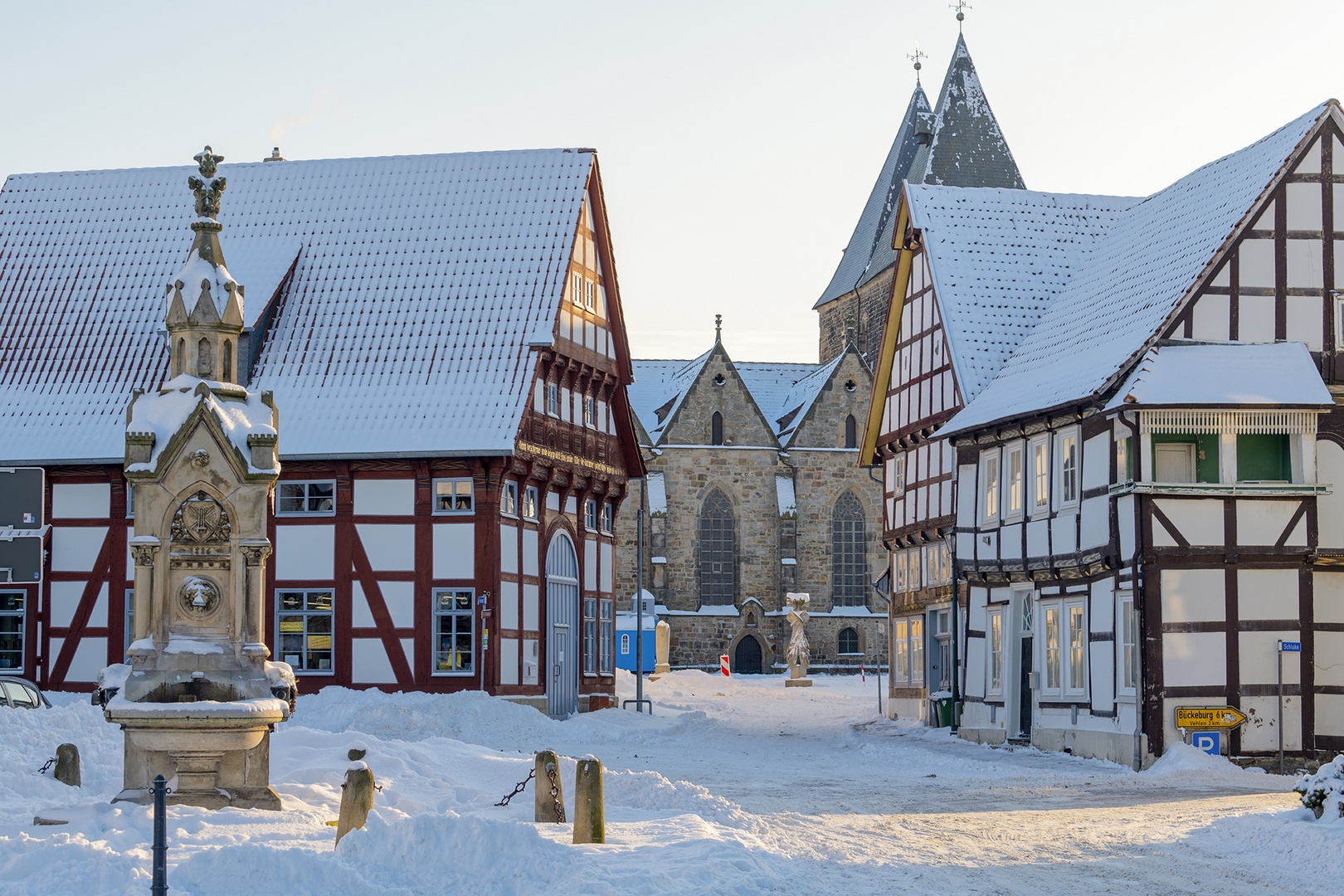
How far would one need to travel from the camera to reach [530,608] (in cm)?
3039

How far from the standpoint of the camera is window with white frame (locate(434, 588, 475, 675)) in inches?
1134

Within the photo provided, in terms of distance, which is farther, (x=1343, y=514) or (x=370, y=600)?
(x=370, y=600)

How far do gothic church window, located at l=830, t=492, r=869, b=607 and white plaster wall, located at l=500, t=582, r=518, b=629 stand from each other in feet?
101

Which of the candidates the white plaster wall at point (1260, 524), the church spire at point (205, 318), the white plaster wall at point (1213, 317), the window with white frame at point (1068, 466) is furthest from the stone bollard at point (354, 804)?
the white plaster wall at point (1213, 317)

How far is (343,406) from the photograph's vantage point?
30016 mm

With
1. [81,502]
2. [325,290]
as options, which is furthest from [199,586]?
[325,290]

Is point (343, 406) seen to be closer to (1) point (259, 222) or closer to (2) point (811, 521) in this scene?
(1) point (259, 222)

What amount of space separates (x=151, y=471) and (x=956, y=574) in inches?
689

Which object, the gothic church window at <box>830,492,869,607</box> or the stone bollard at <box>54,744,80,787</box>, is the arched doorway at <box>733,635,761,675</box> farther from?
the stone bollard at <box>54,744,80,787</box>

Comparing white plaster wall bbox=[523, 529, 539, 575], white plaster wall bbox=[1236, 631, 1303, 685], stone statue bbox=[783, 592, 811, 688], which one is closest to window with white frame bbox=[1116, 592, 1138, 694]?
white plaster wall bbox=[1236, 631, 1303, 685]

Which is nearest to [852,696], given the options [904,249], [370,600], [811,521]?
[811,521]

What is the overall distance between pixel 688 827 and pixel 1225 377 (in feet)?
39.6

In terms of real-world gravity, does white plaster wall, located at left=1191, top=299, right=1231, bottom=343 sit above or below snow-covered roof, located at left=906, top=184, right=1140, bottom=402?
below

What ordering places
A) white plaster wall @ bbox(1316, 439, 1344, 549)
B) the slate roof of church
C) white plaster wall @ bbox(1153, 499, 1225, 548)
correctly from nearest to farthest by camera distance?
1. white plaster wall @ bbox(1153, 499, 1225, 548)
2. white plaster wall @ bbox(1316, 439, 1344, 549)
3. the slate roof of church
